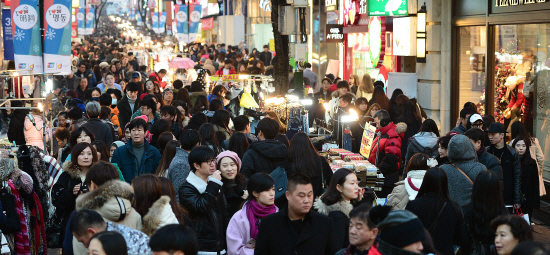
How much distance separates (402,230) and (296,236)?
1319 millimetres

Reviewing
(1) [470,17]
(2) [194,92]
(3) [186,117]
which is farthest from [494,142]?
(2) [194,92]

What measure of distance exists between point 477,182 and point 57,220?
405cm

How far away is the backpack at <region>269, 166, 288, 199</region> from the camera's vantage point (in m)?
6.59

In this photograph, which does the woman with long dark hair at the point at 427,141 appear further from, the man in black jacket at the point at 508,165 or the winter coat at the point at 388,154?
the man in black jacket at the point at 508,165

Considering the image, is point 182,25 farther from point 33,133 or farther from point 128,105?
point 33,133

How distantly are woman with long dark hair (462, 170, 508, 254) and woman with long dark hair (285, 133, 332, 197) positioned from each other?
1.68 metres

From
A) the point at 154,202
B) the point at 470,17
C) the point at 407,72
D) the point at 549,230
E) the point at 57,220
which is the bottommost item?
the point at 549,230

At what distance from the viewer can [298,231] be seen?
4.68 meters

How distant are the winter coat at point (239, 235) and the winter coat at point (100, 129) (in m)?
4.60

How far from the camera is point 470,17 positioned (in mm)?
13344

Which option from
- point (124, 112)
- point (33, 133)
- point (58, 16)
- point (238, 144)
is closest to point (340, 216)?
point (238, 144)

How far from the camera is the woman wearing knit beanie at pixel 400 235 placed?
11.3 feet

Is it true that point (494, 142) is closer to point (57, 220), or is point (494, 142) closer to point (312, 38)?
point (57, 220)

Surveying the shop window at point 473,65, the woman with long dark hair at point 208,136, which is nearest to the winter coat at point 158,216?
the woman with long dark hair at point 208,136
